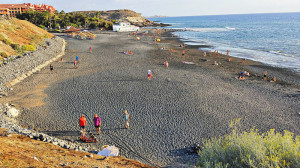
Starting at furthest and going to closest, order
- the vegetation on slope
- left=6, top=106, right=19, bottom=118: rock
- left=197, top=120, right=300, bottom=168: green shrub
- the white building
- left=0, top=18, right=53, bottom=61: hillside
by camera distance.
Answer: the white building → the vegetation on slope → left=0, top=18, right=53, bottom=61: hillside → left=6, top=106, right=19, bottom=118: rock → left=197, top=120, right=300, bottom=168: green shrub

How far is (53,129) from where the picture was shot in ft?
37.4

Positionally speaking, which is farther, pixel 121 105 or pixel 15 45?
pixel 15 45

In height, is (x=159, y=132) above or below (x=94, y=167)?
below

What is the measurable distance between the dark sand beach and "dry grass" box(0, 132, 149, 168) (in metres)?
1.90

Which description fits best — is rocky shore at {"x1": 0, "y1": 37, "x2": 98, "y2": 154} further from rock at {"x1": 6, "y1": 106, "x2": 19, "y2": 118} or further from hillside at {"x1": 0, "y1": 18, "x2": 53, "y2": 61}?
hillside at {"x1": 0, "y1": 18, "x2": 53, "y2": 61}

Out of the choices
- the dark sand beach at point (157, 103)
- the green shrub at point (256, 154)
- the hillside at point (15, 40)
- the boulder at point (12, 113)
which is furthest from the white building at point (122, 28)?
the green shrub at point (256, 154)

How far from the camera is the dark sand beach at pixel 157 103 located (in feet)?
35.5

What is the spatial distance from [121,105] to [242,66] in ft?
62.6

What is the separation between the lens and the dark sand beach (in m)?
→ 10.8

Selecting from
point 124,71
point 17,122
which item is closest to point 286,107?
point 124,71

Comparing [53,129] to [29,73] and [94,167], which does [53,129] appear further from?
[29,73]

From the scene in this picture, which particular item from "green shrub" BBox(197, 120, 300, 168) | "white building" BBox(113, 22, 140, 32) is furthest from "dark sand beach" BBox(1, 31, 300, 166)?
"white building" BBox(113, 22, 140, 32)

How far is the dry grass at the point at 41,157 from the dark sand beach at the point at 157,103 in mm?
1896

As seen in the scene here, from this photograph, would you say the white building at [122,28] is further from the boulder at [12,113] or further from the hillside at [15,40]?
the boulder at [12,113]
